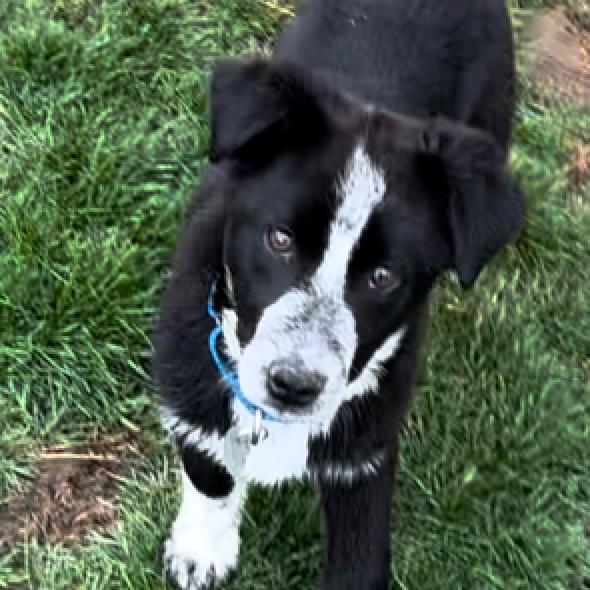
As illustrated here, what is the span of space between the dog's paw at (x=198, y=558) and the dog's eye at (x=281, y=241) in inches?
41.0

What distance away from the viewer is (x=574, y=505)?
3.85 m

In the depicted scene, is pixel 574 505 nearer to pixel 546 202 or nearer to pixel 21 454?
pixel 546 202

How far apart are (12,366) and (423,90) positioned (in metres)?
1.26

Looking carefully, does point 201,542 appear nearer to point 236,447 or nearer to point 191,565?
point 191,565

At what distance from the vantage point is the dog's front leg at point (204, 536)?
3.41m

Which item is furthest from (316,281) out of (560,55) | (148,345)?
(560,55)

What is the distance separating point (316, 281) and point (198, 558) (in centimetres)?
109

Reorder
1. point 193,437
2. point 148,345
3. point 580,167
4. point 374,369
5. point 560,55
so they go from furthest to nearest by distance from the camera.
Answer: point 560,55, point 580,167, point 148,345, point 193,437, point 374,369

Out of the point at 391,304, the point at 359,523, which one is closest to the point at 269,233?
the point at 391,304

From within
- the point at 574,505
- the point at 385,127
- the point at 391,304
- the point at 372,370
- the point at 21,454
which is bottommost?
the point at 21,454

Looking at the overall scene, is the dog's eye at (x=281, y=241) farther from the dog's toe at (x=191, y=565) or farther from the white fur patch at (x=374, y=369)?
the dog's toe at (x=191, y=565)

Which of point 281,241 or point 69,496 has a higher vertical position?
point 281,241

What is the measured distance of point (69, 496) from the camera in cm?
363

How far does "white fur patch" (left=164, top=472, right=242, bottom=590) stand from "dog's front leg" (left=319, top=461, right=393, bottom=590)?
11.0 inches
